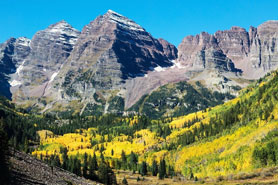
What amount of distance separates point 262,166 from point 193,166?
5472 centimetres

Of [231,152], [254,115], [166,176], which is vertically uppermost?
[254,115]

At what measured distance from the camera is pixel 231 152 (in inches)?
6206

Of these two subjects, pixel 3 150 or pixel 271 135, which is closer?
pixel 3 150

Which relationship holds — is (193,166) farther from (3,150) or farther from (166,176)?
(3,150)

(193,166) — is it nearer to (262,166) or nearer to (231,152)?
(231,152)

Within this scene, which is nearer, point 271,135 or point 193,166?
point 271,135

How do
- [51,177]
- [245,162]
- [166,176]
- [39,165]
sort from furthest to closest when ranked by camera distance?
1. [166,176]
2. [245,162]
3. [39,165]
4. [51,177]

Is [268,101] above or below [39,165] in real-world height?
above

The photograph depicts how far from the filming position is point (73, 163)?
145 m

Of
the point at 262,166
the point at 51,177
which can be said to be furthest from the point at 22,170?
the point at 262,166

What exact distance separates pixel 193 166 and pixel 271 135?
48.6 meters

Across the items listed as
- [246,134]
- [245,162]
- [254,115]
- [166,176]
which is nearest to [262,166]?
[245,162]

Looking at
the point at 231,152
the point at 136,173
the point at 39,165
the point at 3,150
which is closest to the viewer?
the point at 3,150

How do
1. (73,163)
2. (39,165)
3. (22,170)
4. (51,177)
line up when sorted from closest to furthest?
(22,170) → (51,177) → (39,165) → (73,163)
